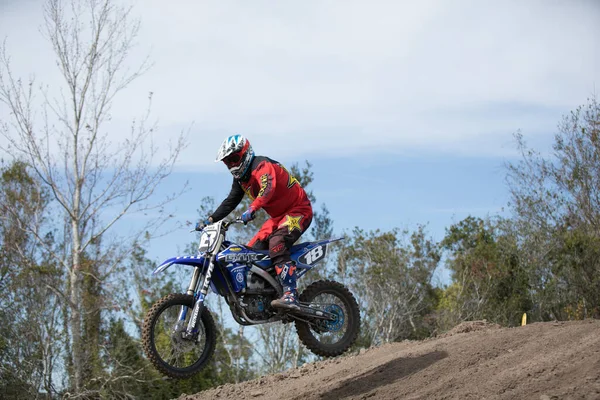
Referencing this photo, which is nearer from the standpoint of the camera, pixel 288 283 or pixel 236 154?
pixel 236 154

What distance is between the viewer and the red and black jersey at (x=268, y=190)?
28.4ft

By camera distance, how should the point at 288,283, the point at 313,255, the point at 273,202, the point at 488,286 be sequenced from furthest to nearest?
the point at 488,286, the point at 313,255, the point at 273,202, the point at 288,283

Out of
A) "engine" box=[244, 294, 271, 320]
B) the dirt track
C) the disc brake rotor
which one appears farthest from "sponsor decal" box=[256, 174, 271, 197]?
the dirt track

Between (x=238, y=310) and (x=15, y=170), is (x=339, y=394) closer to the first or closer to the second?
(x=238, y=310)

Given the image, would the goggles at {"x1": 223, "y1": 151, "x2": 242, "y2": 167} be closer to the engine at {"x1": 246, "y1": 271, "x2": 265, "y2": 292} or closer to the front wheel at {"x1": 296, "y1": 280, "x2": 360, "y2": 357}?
the engine at {"x1": 246, "y1": 271, "x2": 265, "y2": 292}

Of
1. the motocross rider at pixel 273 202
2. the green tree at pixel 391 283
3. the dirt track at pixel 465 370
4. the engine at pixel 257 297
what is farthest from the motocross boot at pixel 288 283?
the green tree at pixel 391 283

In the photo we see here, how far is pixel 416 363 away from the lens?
383 inches

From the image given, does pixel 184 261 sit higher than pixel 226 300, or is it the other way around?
pixel 184 261

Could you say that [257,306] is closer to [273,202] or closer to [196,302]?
[196,302]

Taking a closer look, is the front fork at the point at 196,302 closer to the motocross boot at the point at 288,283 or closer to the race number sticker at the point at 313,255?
the motocross boot at the point at 288,283

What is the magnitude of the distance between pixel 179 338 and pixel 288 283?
4.79ft

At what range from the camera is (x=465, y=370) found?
891 cm

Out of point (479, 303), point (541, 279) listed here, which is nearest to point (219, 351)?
point (479, 303)

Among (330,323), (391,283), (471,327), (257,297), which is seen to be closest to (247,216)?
(257,297)
